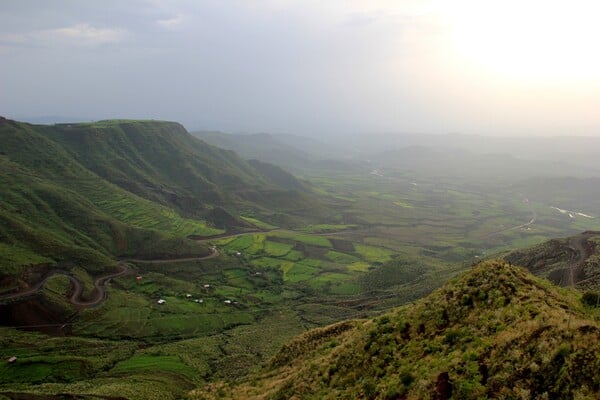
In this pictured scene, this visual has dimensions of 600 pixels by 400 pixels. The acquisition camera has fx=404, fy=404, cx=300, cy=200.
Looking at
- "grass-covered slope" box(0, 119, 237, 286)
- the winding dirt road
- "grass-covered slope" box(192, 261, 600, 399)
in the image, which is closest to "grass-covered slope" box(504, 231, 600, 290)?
"grass-covered slope" box(192, 261, 600, 399)

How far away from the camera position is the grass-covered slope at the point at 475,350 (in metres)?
17.9

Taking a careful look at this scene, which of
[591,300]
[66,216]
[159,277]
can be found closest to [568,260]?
[591,300]

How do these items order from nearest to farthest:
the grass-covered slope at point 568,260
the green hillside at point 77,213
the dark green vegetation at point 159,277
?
the grass-covered slope at point 568,260
the dark green vegetation at point 159,277
the green hillside at point 77,213

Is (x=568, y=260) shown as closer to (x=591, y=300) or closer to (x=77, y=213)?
(x=591, y=300)

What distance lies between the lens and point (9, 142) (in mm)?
166875

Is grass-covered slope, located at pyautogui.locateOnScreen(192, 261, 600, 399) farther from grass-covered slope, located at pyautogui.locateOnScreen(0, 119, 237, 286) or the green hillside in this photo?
grass-covered slope, located at pyautogui.locateOnScreen(0, 119, 237, 286)

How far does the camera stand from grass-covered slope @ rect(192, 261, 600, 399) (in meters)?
17.9

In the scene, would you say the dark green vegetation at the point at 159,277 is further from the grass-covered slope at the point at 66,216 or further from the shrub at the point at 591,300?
the grass-covered slope at the point at 66,216

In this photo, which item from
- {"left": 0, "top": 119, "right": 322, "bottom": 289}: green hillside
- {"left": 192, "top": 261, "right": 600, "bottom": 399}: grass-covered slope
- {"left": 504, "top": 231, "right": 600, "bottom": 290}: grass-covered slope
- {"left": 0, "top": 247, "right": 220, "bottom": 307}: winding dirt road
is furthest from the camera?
{"left": 0, "top": 119, "right": 322, "bottom": 289}: green hillside

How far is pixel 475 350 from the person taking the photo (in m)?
22.2

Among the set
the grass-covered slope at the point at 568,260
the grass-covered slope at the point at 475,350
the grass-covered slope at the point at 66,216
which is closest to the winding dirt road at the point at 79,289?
the grass-covered slope at the point at 66,216

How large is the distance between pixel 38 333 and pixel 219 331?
36.8 metres

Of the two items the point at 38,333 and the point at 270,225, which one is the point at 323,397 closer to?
the point at 38,333

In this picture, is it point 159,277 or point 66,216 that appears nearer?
point 159,277
